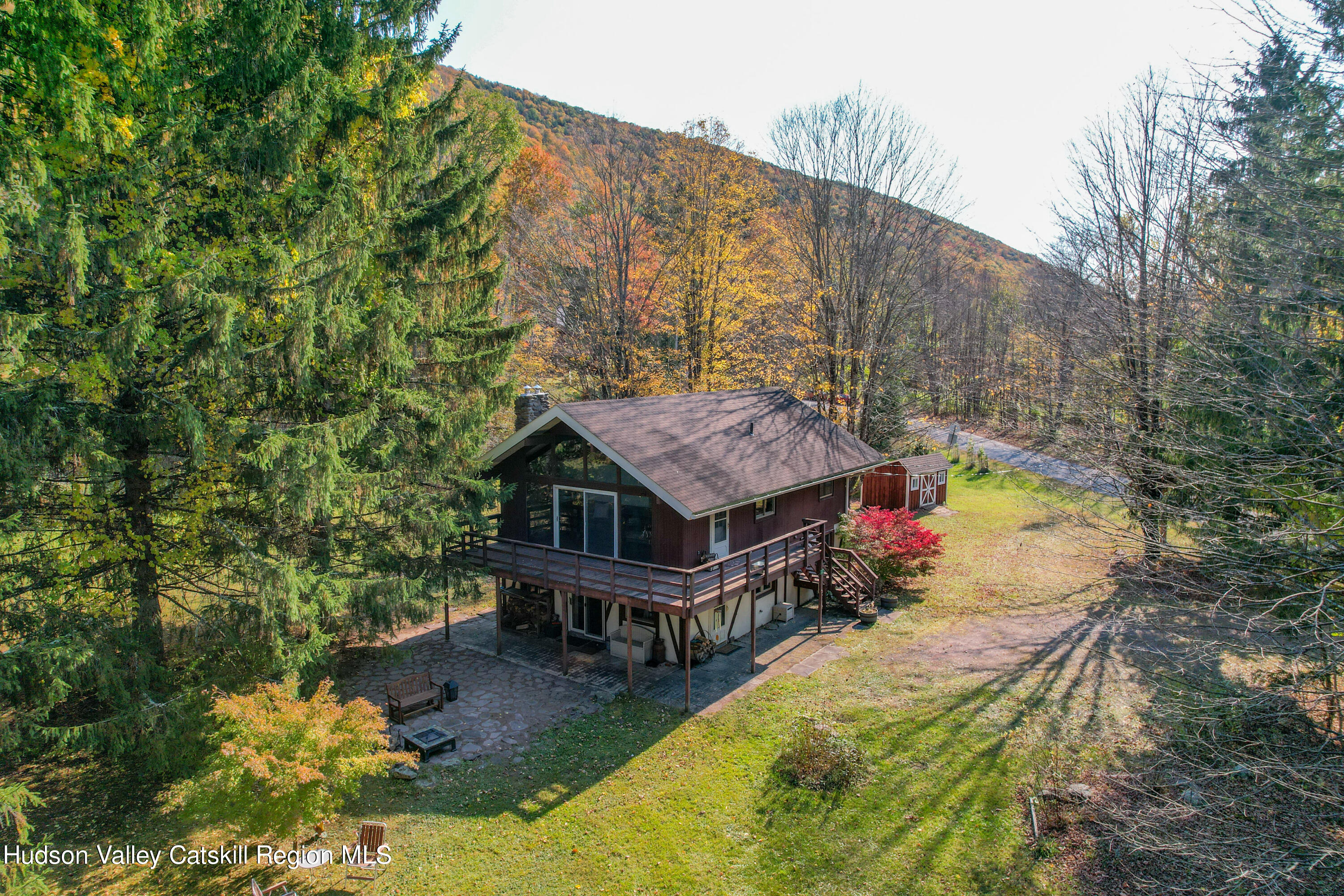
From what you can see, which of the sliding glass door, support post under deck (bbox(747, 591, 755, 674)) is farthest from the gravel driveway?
the sliding glass door

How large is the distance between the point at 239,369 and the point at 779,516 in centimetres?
1270

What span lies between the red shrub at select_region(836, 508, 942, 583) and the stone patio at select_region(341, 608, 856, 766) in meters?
2.68

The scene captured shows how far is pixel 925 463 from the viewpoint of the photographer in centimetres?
3031

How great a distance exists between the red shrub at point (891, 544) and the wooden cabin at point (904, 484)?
815 centimetres

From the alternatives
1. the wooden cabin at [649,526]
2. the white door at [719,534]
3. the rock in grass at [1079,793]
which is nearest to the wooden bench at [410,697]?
the wooden cabin at [649,526]

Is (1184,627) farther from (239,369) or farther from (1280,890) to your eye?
(239,369)

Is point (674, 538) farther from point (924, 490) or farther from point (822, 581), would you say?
point (924, 490)

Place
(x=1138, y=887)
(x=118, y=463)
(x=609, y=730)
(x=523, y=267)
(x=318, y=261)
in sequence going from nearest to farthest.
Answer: (x=1138, y=887) → (x=118, y=463) → (x=318, y=261) → (x=609, y=730) → (x=523, y=267)

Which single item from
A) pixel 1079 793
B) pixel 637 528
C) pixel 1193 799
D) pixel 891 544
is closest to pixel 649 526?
pixel 637 528

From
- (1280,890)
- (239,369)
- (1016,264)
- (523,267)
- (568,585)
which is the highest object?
(1016,264)

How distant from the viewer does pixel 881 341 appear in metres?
28.2

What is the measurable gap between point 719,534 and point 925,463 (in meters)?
18.0

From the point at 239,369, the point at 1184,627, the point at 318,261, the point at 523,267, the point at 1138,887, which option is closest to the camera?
the point at 1138,887

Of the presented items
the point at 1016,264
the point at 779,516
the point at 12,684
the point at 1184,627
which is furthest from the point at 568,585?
the point at 1016,264
